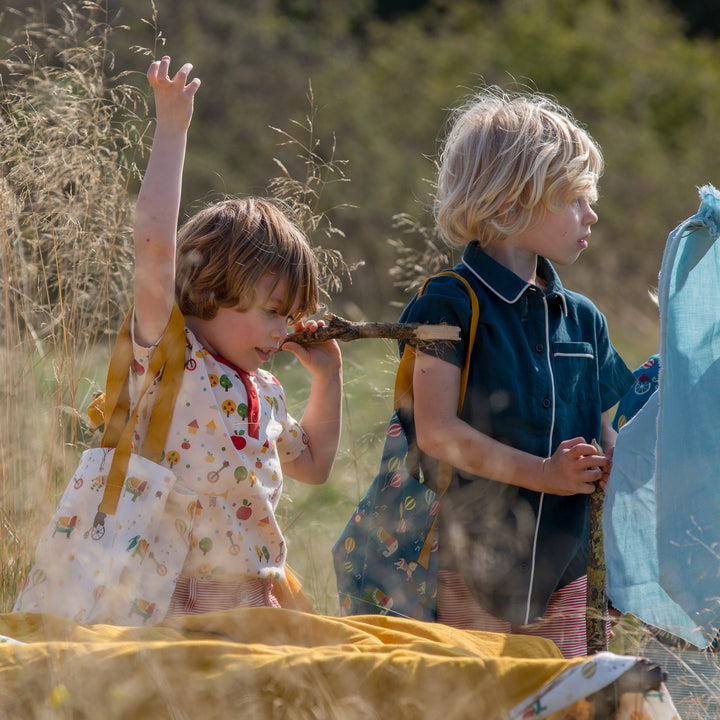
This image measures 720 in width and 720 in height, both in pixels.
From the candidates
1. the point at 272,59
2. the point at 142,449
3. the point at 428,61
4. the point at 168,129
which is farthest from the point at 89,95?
the point at 428,61

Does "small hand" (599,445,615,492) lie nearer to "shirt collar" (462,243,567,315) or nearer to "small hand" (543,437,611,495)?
"small hand" (543,437,611,495)

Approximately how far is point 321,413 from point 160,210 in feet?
2.33

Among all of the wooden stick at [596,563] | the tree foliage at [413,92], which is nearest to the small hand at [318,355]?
the wooden stick at [596,563]

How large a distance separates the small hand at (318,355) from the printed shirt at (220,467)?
0.87 feet

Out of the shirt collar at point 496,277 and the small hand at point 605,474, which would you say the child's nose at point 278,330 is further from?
the small hand at point 605,474

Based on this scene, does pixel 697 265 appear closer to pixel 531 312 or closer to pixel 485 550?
pixel 531 312

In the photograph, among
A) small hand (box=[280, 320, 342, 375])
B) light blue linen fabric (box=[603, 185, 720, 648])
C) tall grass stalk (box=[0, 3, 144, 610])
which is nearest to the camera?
light blue linen fabric (box=[603, 185, 720, 648])

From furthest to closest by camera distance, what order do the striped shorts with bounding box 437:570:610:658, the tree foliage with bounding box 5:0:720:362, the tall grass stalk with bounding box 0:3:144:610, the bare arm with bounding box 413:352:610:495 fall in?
the tree foliage with bounding box 5:0:720:362, the tall grass stalk with bounding box 0:3:144:610, the striped shorts with bounding box 437:570:610:658, the bare arm with bounding box 413:352:610:495

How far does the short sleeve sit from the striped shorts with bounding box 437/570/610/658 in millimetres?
551

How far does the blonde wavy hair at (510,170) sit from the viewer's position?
7.75ft

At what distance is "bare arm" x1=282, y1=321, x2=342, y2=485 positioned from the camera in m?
2.45

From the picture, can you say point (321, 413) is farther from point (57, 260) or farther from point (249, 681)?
point (249, 681)

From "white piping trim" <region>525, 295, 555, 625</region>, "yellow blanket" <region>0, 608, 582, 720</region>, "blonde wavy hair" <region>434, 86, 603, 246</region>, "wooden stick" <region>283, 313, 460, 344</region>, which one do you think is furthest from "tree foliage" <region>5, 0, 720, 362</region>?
"yellow blanket" <region>0, 608, 582, 720</region>

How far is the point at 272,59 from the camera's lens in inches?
582
